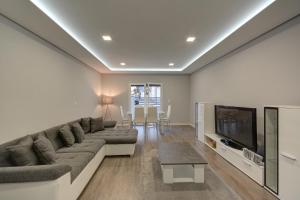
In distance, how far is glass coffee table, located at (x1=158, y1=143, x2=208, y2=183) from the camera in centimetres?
293

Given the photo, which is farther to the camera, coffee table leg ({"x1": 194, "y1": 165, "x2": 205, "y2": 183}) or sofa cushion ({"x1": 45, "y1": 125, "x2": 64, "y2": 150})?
sofa cushion ({"x1": 45, "y1": 125, "x2": 64, "y2": 150})

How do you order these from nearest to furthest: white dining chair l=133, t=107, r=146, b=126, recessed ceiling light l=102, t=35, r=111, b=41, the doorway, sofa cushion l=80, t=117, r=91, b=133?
recessed ceiling light l=102, t=35, r=111, b=41 < sofa cushion l=80, t=117, r=91, b=133 < white dining chair l=133, t=107, r=146, b=126 < the doorway

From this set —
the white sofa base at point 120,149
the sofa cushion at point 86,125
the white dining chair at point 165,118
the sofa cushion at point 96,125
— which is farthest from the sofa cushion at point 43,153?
the white dining chair at point 165,118

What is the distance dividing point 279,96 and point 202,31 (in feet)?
5.81

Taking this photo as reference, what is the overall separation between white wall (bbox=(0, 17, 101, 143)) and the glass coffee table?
2275 mm

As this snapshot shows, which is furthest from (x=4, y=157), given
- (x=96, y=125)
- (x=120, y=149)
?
(x=96, y=125)

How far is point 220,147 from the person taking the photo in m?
4.38

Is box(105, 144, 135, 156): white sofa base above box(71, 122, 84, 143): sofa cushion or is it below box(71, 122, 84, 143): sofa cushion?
below

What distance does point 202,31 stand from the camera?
3.63m

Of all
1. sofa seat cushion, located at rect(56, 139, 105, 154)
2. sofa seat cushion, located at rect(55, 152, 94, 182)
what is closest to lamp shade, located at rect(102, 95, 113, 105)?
sofa seat cushion, located at rect(56, 139, 105, 154)

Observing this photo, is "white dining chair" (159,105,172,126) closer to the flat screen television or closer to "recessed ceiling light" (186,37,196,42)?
the flat screen television

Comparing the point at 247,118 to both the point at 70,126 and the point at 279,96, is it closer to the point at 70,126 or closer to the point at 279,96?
the point at 279,96

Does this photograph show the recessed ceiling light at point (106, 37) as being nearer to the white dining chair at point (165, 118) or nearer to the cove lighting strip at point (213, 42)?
the cove lighting strip at point (213, 42)

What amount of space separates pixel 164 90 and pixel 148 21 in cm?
597
